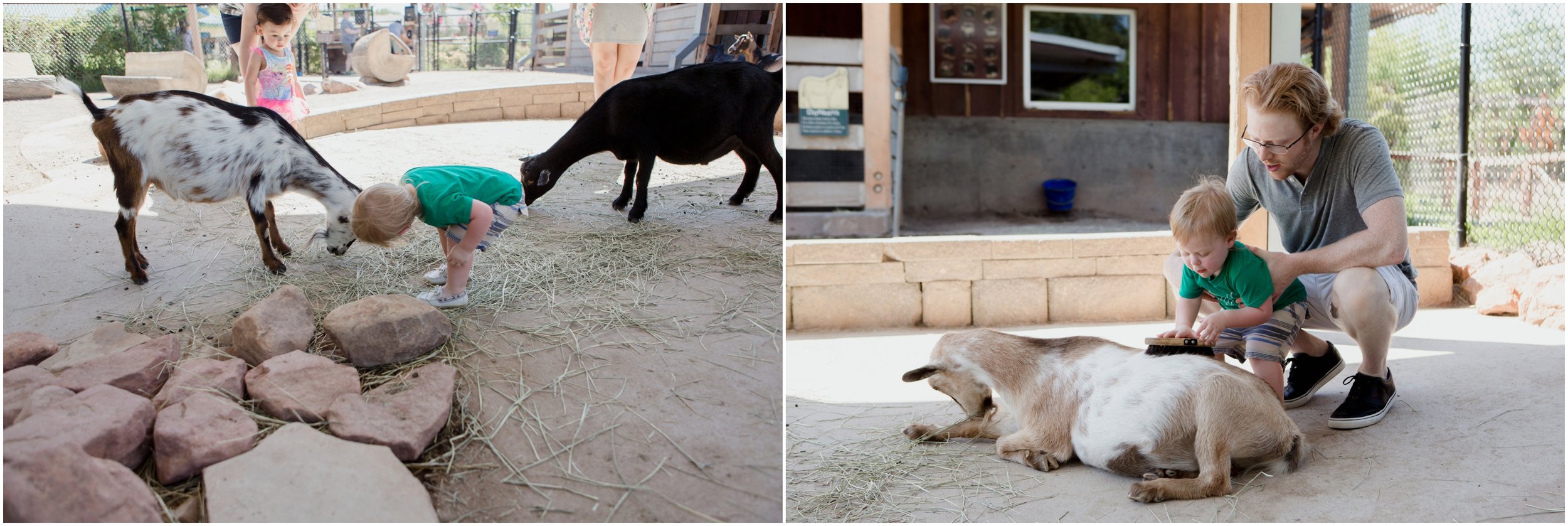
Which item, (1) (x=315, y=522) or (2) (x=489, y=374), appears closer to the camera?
(1) (x=315, y=522)

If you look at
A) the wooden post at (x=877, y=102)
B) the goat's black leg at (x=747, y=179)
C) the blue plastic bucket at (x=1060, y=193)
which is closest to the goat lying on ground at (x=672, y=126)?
the goat's black leg at (x=747, y=179)

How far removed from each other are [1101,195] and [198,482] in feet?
30.7

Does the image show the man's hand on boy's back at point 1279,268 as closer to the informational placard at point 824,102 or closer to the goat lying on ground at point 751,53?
the goat lying on ground at point 751,53

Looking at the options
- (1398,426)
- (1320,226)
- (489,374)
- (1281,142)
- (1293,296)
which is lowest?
(1398,426)

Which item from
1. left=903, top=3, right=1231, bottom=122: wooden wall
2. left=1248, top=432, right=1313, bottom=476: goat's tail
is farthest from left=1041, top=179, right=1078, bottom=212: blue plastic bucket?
left=1248, top=432, right=1313, bottom=476: goat's tail

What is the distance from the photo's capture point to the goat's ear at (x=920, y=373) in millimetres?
2773

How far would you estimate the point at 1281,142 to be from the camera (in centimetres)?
286

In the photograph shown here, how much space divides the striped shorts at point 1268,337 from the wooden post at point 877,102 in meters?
4.25

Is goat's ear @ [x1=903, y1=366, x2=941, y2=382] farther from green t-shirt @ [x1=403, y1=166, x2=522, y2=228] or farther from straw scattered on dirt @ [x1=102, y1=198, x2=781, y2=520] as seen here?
green t-shirt @ [x1=403, y1=166, x2=522, y2=228]

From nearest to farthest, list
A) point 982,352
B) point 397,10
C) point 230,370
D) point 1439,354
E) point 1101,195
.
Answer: point 230,370 < point 982,352 < point 1439,354 < point 1101,195 < point 397,10

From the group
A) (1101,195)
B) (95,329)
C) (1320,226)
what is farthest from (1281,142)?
(1101,195)

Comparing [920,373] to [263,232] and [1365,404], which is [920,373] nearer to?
[1365,404]

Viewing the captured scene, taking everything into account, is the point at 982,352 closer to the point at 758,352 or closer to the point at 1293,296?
the point at 758,352

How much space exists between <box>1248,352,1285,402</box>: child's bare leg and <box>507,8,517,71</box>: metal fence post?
487 inches
